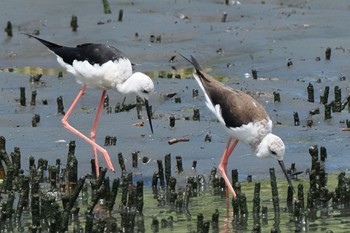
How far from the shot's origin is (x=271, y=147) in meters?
10.6

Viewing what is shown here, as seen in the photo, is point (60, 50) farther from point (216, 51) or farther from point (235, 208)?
point (216, 51)

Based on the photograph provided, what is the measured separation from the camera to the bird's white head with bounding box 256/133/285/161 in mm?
10613

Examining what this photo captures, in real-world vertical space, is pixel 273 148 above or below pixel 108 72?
below

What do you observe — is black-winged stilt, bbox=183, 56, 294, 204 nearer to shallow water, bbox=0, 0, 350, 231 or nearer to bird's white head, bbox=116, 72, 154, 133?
shallow water, bbox=0, 0, 350, 231

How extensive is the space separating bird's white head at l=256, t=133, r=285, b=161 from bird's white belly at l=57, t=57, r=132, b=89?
2.24m

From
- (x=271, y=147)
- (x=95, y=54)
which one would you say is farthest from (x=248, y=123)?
(x=95, y=54)

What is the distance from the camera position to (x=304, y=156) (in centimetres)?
1242

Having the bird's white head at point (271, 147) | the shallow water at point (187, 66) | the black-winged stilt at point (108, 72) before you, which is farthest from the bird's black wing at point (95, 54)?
the bird's white head at point (271, 147)

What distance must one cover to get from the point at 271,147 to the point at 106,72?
2.50 meters

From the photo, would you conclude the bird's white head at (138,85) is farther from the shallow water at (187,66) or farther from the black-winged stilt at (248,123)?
the black-winged stilt at (248,123)

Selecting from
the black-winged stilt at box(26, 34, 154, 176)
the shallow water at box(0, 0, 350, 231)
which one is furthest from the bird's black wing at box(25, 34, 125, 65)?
the shallow water at box(0, 0, 350, 231)

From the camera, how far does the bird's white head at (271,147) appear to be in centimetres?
1061

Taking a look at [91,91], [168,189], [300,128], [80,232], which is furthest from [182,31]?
[80,232]

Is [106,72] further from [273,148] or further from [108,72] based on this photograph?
[273,148]
